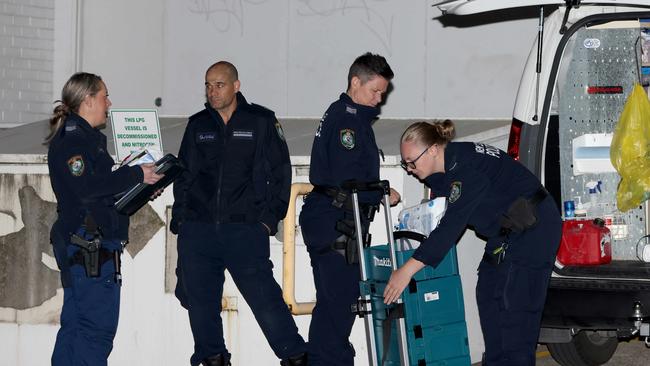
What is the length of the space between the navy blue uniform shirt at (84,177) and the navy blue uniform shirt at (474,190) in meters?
1.80

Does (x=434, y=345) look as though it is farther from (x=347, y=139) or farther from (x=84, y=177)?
(x=84, y=177)

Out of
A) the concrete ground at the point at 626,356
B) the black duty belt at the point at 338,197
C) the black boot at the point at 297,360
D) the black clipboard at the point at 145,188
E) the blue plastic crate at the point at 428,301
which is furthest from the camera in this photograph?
the concrete ground at the point at 626,356

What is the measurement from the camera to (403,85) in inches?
400

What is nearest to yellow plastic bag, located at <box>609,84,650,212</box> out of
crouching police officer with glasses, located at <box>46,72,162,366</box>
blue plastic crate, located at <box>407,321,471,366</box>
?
blue plastic crate, located at <box>407,321,471,366</box>

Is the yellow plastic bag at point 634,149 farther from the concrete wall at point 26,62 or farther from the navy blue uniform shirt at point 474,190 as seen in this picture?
the concrete wall at point 26,62

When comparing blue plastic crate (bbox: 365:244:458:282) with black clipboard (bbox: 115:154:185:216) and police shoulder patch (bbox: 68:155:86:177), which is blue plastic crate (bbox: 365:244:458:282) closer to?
black clipboard (bbox: 115:154:185:216)

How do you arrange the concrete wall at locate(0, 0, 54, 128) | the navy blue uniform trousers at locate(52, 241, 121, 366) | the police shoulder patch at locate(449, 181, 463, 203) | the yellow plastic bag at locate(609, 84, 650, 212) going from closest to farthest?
the police shoulder patch at locate(449, 181, 463, 203) → the navy blue uniform trousers at locate(52, 241, 121, 366) → the yellow plastic bag at locate(609, 84, 650, 212) → the concrete wall at locate(0, 0, 54, 128)

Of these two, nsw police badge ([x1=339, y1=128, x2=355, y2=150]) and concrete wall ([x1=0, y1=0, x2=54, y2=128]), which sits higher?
concrete wall ([x1=0, y1=0, x2=54, y2=128])

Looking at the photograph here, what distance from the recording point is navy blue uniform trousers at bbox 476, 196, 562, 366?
5.92 metres

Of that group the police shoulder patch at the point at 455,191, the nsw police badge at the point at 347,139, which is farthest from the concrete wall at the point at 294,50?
the police shoulder patch at the point at 455,191

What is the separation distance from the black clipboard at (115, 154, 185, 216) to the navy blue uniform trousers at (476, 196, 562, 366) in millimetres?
1984

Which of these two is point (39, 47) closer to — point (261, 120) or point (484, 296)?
point (261, 120)

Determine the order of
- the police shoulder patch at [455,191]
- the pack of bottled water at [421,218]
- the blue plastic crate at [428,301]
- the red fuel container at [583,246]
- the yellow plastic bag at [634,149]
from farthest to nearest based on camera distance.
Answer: the yellow plastic bag at [634,149] → the red fuel container at [583,246] → the pack of bottled water at [421,218] → the blue plastic crate at [428,301] → the police shoulder patch at [455,191]

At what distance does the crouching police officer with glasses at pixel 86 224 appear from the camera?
21.5ft
